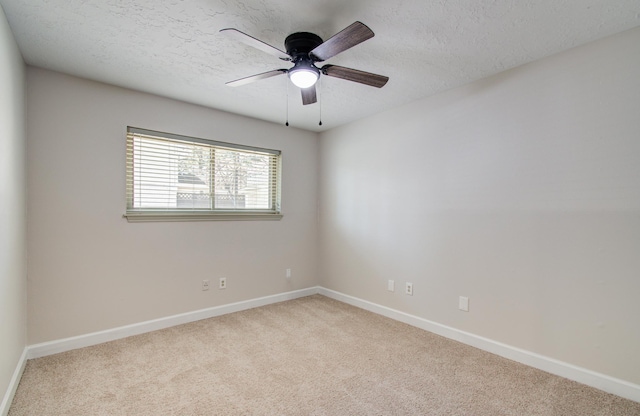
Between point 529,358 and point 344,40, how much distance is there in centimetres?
261

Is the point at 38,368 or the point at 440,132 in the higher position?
the point at 440,132

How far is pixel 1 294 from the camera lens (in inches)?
69.6

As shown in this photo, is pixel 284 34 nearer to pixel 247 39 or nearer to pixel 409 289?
pixel 247 39

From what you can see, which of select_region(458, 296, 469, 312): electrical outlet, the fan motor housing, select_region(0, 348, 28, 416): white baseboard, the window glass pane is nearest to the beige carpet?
select_region(0, 348, 28, 416): white baseboard

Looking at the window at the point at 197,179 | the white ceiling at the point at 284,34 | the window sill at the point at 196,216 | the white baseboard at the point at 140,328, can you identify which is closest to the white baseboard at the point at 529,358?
the white baseboard at the point at 140,328

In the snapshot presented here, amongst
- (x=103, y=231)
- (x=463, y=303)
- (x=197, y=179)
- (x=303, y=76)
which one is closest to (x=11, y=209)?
(x=103, y=231)

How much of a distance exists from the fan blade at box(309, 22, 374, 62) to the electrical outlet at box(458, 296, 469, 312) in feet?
7.61

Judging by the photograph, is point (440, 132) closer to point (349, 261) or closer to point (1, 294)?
point (349, 261)

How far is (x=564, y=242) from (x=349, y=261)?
2.25m

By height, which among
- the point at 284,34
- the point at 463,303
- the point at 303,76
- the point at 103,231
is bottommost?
the point at 463,303

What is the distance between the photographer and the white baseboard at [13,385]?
1.75 meters

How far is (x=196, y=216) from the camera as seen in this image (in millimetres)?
3311

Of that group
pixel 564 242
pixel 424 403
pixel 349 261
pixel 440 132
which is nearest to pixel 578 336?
pixel 564 242

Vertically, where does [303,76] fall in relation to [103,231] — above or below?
above
